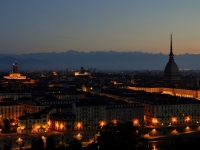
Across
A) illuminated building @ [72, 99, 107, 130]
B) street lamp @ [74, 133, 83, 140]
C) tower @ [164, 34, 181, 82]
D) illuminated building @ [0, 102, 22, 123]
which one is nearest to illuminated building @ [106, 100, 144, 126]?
illuminated building @ [72, 99, 107, 130]

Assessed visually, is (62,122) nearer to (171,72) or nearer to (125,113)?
(125,113)

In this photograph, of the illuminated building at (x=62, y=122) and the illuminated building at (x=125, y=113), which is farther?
the illuminated building at (x=125, y=113)

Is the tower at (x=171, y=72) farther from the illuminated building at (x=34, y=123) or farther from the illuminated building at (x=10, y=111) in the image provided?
the illuminated building at (x=34, y=123)

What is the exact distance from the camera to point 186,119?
53.2 metres

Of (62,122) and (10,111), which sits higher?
(10,111)

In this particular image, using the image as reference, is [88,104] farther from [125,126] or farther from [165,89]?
[165,89]

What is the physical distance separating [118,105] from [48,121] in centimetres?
808

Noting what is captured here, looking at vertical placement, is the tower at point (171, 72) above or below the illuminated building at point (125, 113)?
above

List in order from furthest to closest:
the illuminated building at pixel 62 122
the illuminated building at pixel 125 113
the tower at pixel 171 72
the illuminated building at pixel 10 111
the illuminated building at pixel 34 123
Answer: the tower at pixel 171 72 < the illuminated building at pixel 10 111 < the illuminated building at pixel 125 113 < the illuminated building at pixel 62 122 < the illuminated building at pixel 34 123

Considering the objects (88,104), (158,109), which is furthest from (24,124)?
(158,109)

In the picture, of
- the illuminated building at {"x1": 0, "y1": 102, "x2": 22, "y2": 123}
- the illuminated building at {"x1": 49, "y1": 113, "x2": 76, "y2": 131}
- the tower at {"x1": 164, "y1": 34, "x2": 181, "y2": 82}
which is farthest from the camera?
the tower at {"x1": 164, "y1": 34, "x2": 181, "y2": 82}

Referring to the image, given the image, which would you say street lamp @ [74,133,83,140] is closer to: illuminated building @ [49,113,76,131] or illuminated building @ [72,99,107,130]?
illuminated building @ [49,113,76,131]

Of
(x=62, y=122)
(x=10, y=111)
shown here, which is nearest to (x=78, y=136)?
(x=62, y=122)

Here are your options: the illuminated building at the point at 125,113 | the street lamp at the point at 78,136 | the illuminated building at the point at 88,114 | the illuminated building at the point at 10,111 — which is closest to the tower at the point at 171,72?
the illuminated building at the point at 125,113
